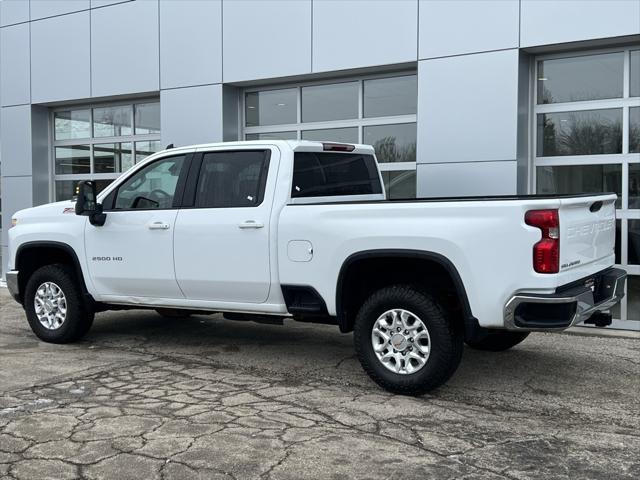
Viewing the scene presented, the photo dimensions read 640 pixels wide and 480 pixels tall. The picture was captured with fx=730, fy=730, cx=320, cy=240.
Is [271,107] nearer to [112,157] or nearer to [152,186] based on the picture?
[112,157]

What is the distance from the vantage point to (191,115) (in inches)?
448

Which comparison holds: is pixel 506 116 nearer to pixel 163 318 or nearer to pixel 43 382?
pixel 163 318

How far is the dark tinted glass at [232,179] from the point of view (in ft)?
20.7

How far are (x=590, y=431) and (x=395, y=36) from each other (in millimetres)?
6182

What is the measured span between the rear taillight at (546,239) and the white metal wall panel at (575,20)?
4.30 meters

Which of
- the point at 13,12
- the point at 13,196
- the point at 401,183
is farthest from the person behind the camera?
the point at 13,196

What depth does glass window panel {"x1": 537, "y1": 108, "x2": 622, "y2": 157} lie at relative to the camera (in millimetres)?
8539

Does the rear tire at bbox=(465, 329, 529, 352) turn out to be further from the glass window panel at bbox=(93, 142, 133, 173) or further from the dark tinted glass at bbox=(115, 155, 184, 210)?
the glass window panel at bbox=(93, 142, 133, 173)

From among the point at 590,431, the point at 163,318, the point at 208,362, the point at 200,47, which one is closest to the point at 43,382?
the point at 208,362

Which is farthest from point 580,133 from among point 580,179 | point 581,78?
point 581,78

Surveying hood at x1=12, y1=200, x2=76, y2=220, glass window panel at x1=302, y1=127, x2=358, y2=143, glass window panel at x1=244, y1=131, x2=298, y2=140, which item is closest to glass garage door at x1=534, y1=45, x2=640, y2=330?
glass window panel at x1=302, y1=127, x2=358, y2=143

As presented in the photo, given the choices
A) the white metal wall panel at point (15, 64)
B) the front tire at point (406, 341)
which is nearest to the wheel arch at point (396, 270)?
the front tire at point (406, 341)

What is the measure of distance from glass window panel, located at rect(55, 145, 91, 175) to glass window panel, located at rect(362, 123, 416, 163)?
5.82 meters

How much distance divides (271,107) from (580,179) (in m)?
4.72
